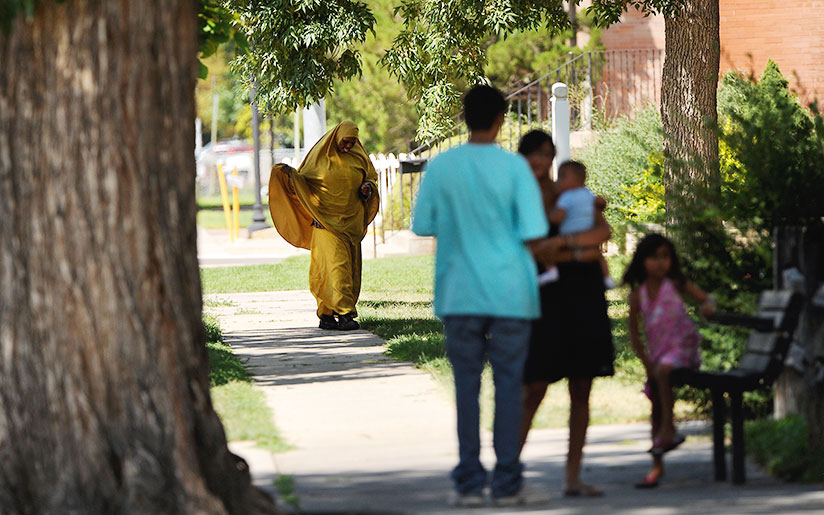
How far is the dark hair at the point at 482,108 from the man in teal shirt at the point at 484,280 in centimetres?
8

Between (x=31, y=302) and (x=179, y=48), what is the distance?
3.85ft

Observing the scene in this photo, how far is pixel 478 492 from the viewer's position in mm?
6066

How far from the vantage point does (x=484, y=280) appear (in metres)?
5.95

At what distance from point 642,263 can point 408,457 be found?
5.38ft

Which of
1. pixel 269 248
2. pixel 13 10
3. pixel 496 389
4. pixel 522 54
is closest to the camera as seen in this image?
pixel 13 10

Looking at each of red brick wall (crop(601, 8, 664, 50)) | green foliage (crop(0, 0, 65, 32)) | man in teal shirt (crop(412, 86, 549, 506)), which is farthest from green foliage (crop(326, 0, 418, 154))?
green foliage (crop(0, 0, 65, 32))

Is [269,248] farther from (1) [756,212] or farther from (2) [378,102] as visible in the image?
(1) [756,212]

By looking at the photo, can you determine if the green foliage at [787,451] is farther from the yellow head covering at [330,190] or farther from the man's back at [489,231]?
the yellow head covering at [330,190]

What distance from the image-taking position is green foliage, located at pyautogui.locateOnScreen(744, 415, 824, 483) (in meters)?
6.57

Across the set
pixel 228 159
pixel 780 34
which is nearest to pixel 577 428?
pixel 780 34

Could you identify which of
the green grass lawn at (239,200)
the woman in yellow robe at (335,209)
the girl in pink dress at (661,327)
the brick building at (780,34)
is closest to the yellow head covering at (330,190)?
the woman in yellow robe at (335,209)

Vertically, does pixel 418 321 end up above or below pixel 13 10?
below

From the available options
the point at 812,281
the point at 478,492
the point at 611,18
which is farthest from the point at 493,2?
the point at 478,492

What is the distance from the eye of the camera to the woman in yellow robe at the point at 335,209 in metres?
13.8
